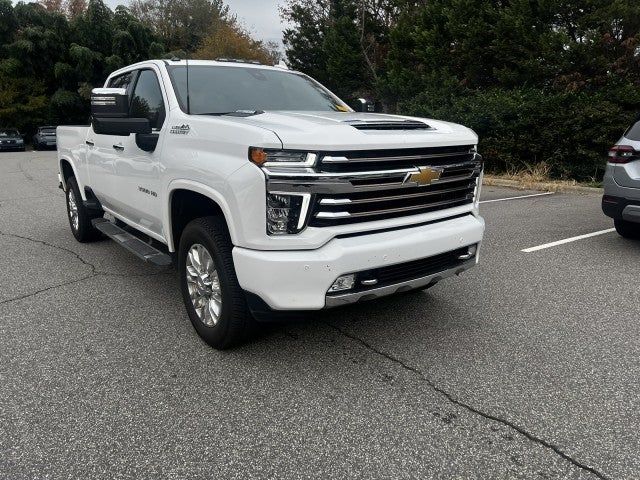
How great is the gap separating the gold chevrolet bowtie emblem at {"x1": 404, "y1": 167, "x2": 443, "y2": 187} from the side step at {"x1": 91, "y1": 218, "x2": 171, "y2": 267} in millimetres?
1916

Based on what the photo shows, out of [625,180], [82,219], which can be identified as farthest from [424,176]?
[82,219]

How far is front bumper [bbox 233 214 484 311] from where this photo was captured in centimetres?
285

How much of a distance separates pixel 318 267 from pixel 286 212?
345 mm

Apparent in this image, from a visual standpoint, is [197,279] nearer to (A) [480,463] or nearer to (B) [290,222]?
(B) [290,222]

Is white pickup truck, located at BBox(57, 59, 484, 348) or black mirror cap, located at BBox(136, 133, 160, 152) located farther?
black mirror cap, located at BBox(136, 133, 160, 152)

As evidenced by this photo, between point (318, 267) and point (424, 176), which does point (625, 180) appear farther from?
point (318, 267)

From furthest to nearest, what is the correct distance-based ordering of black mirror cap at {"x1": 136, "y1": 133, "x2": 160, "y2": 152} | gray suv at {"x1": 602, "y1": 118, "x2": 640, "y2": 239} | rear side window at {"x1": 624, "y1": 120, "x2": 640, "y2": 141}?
1. rear side window at {"x1": 624, "y1": 120, "x2": 640, "y2": 141}
2. gray suv at {"x1": 602, "y1": 118, "x2": 640, "y2": 239}
3. black mirror cap at {"x1": 136, "y1": 133, "x2": 160, "y2": 152}

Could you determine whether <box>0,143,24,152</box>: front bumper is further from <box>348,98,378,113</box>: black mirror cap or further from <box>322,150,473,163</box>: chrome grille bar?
<box>322,150,473,163</box>: chrome grille bar

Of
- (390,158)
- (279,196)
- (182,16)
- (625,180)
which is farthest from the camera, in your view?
(182,16)

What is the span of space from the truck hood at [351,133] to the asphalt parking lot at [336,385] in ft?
4.45

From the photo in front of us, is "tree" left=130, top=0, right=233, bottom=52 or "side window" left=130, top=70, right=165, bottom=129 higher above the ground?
"tree" left=130, top=0, right=233, bottom=52

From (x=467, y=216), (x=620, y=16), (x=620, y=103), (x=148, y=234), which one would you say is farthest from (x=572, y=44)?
(x=148, y=234)

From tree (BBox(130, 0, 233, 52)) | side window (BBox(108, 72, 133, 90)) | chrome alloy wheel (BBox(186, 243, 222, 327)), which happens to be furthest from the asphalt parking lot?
tree (BBox(130, 0, 233, 52))

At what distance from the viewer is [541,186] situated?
37.4ft
